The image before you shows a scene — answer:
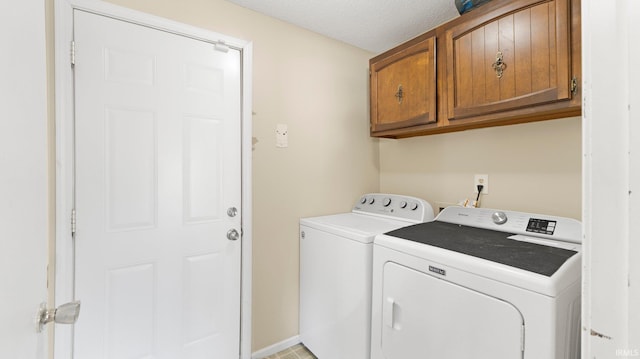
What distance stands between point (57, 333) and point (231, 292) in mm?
794

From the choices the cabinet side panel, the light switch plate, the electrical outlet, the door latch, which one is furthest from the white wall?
the light switch plate

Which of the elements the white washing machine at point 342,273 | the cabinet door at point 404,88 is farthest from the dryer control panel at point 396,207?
the cabinet door at point 404,88

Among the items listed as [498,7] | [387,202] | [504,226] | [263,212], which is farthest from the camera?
[387,202]

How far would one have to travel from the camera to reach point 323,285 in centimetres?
169

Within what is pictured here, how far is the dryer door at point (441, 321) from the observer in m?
0.90

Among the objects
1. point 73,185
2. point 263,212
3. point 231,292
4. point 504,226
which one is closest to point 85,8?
point 73,185

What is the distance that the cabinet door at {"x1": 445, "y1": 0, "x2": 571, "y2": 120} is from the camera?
1.15 m

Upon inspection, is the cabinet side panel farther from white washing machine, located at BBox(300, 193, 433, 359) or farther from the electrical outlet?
white washing machine, located at BBox(300, 193, 433, 359)

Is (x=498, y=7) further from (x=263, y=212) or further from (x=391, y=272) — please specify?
(x=263, y=212)

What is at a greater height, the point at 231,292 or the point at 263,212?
the point at 263,212

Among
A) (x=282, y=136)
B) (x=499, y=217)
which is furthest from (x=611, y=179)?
(x=282, y=136)

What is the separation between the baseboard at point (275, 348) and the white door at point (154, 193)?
0.56ft

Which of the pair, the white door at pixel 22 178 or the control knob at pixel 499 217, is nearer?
the white door at pixel 22 178

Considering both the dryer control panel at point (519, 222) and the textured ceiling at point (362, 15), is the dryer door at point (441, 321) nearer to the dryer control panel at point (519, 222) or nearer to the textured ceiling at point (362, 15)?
the dryer control panel at point (519, 222)
